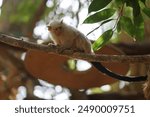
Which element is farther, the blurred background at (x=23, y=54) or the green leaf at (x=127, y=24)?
the blurred background at (x=23, y=54)

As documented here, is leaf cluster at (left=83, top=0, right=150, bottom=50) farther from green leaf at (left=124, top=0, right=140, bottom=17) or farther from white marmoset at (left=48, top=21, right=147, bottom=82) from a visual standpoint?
white marmoset at (left=48, top=21, right=147, bottom=82)

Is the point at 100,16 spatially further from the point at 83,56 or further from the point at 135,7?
the point at 83,56

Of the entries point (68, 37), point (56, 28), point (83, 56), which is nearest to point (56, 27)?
point (56, 28)

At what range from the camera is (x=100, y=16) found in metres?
1.68

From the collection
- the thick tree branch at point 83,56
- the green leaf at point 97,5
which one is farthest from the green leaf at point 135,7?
the thick tree branch at point 83,56

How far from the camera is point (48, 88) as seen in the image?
15.3 feet

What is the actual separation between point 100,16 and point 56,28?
1.09 m

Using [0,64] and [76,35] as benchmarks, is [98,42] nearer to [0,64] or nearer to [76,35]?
[76,35]

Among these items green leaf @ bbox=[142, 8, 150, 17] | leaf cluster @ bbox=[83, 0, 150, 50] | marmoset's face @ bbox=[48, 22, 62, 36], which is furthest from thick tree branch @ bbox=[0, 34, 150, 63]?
marmoset's face @ bbox=[48, 22, 62, 36]

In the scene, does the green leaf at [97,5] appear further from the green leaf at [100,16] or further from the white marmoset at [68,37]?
the white marmoset at [68,37]

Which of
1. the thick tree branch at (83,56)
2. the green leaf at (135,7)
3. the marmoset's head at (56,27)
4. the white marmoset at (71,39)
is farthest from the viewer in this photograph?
the marmoset's head at (56,27)

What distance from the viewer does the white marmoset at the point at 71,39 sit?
2.62 m

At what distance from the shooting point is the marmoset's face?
2.74 metres

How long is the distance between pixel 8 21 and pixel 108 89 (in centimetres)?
141
